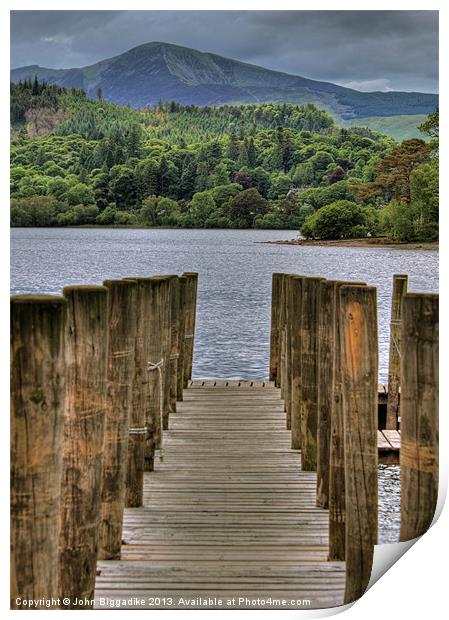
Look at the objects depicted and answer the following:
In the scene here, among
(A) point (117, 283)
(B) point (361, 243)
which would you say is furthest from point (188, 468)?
(B) point (361, 243)

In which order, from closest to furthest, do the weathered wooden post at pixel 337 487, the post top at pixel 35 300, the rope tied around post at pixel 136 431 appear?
the post top at pixel 35 300, the weathered wooden post at pixel 337 487, the rope tied around post at pixel 136 431

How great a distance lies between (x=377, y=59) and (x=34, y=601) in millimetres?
4158

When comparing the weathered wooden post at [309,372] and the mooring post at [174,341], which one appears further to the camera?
the mooring post at [174,341]

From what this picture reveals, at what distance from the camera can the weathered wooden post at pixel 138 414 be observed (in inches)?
218

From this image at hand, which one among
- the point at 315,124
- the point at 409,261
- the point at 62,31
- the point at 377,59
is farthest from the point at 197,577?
the point at 315,124

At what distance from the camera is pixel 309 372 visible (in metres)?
6.43

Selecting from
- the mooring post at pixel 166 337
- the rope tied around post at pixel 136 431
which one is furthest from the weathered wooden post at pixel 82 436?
the mooring post at pixel 166 337

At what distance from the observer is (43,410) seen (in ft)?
9.07

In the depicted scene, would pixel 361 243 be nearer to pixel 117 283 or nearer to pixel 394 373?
pixel 394 373

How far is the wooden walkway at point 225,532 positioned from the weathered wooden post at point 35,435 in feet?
4.10

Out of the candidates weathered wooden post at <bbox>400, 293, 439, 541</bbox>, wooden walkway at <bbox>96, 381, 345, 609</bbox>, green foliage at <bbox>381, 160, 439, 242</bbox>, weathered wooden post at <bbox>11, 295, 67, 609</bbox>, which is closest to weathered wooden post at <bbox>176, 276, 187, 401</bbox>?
wooden walkway at <bbox>96, 381, 345, 609</bbox>

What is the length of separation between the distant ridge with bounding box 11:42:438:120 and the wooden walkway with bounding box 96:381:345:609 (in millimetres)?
2775

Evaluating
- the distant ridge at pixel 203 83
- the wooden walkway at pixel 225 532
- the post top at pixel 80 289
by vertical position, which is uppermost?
the distant ridge at pixel 203 83

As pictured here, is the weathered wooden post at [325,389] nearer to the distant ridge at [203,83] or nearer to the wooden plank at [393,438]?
the distant ridge at [203,83]
